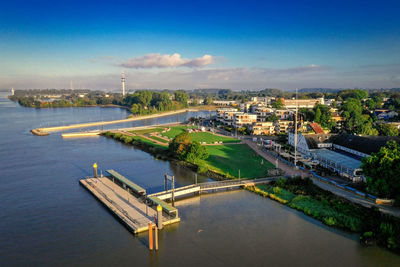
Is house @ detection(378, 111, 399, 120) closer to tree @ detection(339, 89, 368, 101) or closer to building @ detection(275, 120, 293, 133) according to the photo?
tree @ detection(339, 89, 368, 101)

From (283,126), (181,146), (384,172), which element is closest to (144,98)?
(283,126)

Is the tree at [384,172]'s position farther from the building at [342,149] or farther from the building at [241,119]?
the building at [241,119]

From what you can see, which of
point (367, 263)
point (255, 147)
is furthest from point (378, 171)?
point (255, 147)

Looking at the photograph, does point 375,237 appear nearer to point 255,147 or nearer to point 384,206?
point 384,206

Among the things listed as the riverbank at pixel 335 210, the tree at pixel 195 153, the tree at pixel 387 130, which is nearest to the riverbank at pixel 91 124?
the tree at pixel 195 153

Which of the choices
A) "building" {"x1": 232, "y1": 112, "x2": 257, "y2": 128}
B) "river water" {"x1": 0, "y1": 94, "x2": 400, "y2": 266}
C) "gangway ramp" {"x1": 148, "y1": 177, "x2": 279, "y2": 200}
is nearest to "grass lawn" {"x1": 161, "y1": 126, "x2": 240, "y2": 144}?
"building" {"x1": 232, "y1": 112, "x2": 257, "y2": 128}

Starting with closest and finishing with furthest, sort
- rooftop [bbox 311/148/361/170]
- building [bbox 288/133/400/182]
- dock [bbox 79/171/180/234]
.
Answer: dock [bbox 79/171/180/234]
rooftop [bbox 311/148/361/170]
building [bbox 288/133/400/182]
